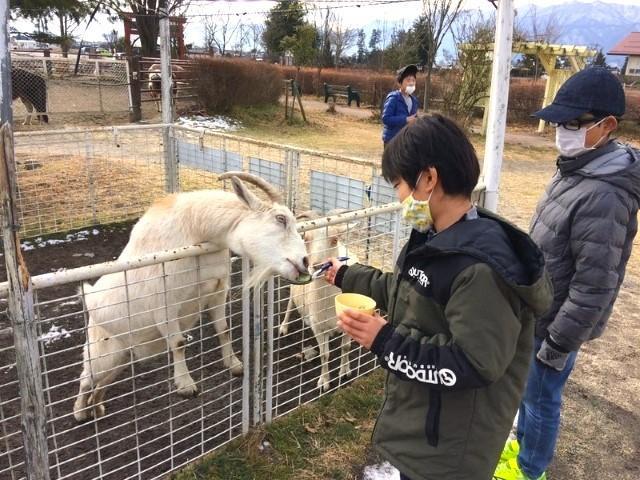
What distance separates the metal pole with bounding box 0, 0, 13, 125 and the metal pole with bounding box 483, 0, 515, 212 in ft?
11.0

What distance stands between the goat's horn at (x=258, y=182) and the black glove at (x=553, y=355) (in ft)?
5.65

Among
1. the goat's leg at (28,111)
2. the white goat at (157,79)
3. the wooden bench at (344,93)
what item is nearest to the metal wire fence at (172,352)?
the goat's leg at (28,111)

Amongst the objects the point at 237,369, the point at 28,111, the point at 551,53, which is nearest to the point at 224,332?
the point at 237,369

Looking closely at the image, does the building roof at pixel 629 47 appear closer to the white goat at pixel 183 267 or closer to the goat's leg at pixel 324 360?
the goat's leg at pixel 324 360

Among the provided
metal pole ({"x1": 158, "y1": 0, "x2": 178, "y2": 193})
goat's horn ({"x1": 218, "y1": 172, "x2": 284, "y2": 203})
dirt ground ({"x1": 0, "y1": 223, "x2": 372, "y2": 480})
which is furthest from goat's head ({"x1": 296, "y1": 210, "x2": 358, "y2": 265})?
metal pole ({"x1": 158, "y1": 0, "x2": 178, "y2": 193})

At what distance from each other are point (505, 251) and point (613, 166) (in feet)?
3.84

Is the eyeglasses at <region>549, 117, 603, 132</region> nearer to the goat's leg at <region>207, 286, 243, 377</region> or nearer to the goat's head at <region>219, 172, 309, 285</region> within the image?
the goat's head at <region>219, 172, 309, 285</region>

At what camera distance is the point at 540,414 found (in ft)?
8.77

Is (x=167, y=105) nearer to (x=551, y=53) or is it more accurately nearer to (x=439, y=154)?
(x=439, y=154)

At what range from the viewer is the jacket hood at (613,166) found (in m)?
A: 2.29

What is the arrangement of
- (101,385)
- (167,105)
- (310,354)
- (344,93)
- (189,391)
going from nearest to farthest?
(101,385)
(189,391)
(310,354)
(167,105)
(344,93)

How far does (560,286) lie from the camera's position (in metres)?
2.45

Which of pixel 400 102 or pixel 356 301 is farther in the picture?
pixel 400 102

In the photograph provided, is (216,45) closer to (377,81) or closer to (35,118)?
(377,81)
